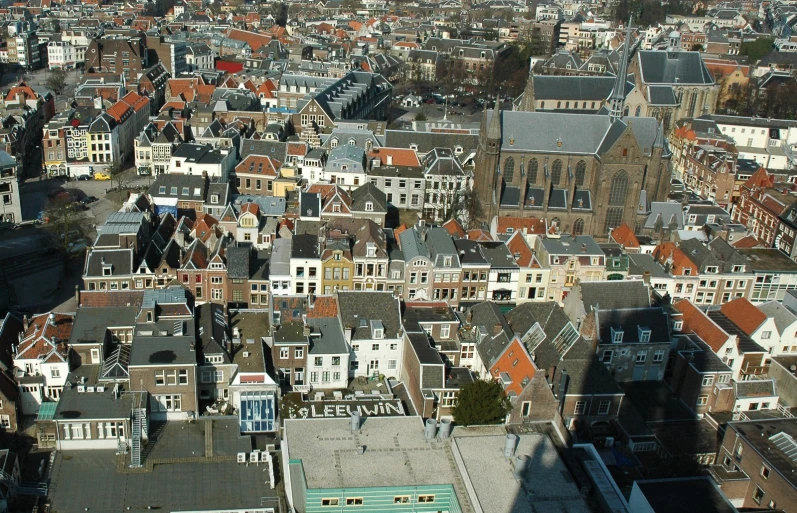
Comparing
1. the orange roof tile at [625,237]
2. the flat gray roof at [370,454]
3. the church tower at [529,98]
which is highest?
the church tower at [529,98]

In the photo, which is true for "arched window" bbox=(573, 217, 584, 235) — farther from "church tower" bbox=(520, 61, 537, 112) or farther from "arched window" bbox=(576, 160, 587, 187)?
"church tower" bbox=(520, 61, 537, 112)

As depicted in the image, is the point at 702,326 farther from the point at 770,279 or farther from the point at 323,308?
the point at 323,308

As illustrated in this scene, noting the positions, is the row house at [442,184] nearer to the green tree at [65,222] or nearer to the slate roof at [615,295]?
the slate roof at [615,295]

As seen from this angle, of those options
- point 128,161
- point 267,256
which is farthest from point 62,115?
point 267,256

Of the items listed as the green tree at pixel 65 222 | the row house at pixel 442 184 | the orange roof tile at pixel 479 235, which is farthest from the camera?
the row house at pixel 442 184

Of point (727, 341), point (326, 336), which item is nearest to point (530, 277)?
point (727, 341)

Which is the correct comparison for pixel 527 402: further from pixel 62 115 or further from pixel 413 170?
pixel 62 115

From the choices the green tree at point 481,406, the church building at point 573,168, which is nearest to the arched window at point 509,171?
the church building at point 573,168

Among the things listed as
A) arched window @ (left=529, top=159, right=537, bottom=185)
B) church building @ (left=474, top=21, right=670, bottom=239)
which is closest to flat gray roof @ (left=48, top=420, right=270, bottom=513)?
church building @ (left=474, top=21, right=670, bottom=239)

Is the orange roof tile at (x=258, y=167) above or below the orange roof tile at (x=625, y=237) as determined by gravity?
above

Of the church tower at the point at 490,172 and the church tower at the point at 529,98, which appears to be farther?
the church tower at the point at 529,98
